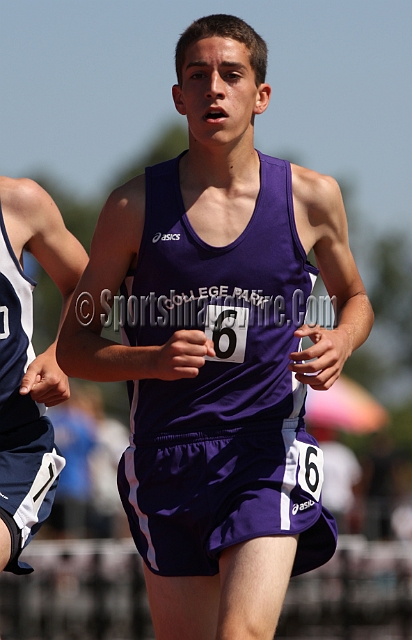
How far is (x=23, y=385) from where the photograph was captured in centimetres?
468

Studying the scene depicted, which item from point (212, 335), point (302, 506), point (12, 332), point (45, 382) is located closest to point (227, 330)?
point (212, 335)

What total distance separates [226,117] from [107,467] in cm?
853

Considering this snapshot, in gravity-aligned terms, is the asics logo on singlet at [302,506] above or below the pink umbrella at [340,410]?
above

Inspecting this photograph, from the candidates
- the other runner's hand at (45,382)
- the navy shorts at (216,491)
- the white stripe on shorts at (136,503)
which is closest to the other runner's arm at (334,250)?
the navy shorts at (216,491)

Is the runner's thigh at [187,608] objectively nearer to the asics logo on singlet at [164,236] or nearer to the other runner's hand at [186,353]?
the other runner's hand at [186,353]

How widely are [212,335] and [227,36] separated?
118cm

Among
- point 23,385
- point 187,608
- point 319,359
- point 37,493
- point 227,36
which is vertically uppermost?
point 227,36

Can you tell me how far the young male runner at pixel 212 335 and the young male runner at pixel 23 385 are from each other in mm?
359

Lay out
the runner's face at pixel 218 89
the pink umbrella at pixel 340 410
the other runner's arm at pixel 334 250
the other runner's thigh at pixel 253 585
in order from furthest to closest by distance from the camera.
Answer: the pink umbrella at pixel 340 410 → the other runner's arm at pixel 334 250 → the runner's face at pixel 218 89 → the other runner's thigh at pixel 253 585

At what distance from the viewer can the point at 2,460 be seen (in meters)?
4.66

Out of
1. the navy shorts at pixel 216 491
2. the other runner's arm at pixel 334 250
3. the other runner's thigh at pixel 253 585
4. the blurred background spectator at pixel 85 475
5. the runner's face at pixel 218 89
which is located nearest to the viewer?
the other runner's thigh at pixel 253 585

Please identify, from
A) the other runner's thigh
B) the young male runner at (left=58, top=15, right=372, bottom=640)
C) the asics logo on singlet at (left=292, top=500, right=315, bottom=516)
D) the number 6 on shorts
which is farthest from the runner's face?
the other runner's thigh

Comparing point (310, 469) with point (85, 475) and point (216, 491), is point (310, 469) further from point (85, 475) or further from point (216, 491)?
point (85, 475)

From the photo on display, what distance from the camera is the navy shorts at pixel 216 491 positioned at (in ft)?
13.8
